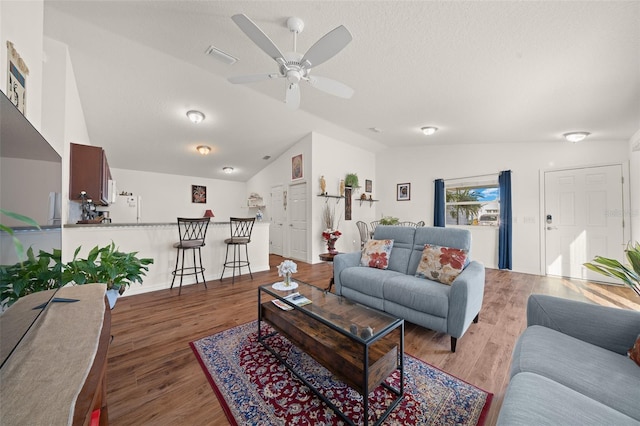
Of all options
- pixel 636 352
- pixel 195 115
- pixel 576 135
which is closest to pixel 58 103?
pixel 195 115

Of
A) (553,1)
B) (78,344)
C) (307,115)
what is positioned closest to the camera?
(78,344)

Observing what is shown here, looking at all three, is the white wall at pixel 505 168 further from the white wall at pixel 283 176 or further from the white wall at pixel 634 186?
the white wall at pixel 283 176

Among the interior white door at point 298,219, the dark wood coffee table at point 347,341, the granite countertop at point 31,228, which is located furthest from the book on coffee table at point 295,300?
the interior white door at point 298,219

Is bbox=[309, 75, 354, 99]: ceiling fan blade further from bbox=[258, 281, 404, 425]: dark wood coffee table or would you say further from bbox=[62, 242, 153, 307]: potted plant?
bbox=[62, 242, 153, 307]: potted plant

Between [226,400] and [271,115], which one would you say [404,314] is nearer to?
A: [226,400]

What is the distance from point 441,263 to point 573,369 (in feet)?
4.24

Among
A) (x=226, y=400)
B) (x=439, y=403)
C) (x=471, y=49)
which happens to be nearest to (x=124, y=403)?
(x=226, y=400)

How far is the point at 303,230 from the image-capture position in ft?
18.3

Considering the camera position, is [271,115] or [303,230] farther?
[303,230]

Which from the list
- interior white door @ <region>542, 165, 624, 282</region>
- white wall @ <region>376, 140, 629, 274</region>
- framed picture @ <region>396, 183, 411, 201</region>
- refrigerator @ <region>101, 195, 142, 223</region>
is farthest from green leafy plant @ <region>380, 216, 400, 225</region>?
refrigerator @ <region>101, 195, 142, 223</region>

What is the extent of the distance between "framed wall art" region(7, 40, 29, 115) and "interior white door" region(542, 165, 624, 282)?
6511 millimetres

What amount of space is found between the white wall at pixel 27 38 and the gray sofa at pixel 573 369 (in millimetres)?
2641

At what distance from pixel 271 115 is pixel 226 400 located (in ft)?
14.4

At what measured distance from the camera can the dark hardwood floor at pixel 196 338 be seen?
1396mm
